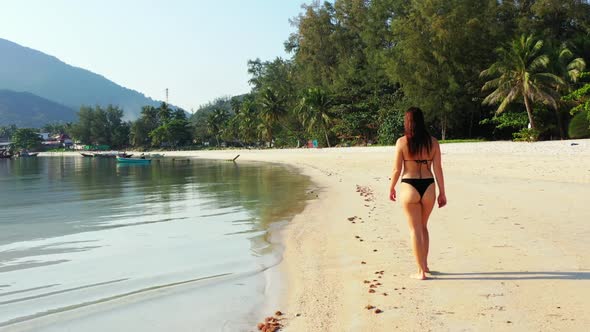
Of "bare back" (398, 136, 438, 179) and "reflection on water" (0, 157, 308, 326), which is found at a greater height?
"bare back" (398, 136, 438, 179)

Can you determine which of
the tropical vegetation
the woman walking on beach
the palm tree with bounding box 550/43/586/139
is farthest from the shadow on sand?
the palm tree with bounding box 550/43/586/139

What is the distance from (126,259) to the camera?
21.9 ft

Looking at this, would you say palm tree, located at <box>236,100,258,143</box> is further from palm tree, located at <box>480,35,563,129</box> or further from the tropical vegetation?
palm tree, located at <box>480,35,563,129</box>

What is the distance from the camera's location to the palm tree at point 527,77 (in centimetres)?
3057

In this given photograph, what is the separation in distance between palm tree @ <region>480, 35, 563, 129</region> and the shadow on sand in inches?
1187

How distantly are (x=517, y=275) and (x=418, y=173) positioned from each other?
1476 millimetres

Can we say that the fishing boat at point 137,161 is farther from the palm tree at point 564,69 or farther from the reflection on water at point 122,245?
the palm tree at point 564,69

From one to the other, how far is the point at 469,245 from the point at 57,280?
5.54 m

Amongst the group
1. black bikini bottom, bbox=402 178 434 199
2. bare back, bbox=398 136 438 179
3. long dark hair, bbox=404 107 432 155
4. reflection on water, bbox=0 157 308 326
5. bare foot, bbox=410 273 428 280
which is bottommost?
reflection on water, bbox=0 157 308 326

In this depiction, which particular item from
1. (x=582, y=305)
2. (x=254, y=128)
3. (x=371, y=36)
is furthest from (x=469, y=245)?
(x=254, y=128)

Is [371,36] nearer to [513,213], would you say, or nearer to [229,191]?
[229,191]

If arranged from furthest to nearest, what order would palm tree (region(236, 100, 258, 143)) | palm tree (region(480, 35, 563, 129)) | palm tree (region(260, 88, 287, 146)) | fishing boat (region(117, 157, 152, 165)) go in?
palm tree (region(236, 100, 258, 143))
palm tree (region(260, 88, 287, 146))
fishing boat (region(117, 157, 152, 165))
palm tree (region(480, 35, 563, 129))

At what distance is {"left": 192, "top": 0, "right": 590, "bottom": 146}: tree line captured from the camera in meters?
32.3

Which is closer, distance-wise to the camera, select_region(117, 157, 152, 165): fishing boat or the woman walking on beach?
the woman walking on beach
